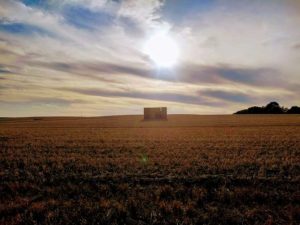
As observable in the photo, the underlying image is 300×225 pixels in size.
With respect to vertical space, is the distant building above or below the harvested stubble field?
above

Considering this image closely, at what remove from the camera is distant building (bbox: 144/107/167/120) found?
2844 inches

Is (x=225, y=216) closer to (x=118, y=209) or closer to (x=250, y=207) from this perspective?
(x=250, y=207)

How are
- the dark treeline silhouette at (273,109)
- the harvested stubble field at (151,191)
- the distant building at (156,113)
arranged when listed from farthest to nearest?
the dark treeline silhouette at (273,109) < the distant building at (156,113) < the harvested stubble field at (151,191)

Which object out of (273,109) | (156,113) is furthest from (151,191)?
(273,109)

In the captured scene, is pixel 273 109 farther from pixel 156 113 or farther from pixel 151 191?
pixel 151 191

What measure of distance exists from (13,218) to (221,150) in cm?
1301

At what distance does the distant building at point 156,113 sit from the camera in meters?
72.2

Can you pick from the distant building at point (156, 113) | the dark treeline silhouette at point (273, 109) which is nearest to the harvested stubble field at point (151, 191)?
the distant building at point (156, 113)

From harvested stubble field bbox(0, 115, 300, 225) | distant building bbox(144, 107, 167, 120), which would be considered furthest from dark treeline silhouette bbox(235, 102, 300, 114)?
harvested stubble field bbox(0, 115, 300, 225)

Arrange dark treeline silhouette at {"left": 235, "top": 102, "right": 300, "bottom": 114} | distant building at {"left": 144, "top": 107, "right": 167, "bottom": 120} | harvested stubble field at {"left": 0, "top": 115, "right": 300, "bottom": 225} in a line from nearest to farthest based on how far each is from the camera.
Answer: harvested stubble field at {"left": 0, "top": 115, "right": 300, "bottom": 225} → distant building at {"left": 144, "top": 107, "right": 167, "bottom": 120} → dark treeline silhouette at {"left": 235, "top": 102, "right": 300, "bottom": 114}

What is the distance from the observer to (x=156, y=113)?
72.6 meters

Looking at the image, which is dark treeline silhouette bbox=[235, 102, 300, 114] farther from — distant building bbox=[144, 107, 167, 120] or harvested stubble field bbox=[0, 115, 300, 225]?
harvested stubble field bbox=[0, 115, 300, 225]

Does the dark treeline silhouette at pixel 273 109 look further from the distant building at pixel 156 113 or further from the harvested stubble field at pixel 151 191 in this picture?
the harvested stubble field at pixel 151 191

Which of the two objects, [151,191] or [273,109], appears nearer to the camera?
[151,191]
